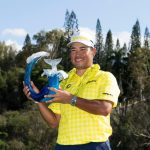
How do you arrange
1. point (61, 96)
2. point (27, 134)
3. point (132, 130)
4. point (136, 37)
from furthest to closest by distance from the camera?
point (136, 37)
point (27, 134)
point (132, 130)
point (61, 96)

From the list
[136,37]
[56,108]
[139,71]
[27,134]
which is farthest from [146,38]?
[56,108]

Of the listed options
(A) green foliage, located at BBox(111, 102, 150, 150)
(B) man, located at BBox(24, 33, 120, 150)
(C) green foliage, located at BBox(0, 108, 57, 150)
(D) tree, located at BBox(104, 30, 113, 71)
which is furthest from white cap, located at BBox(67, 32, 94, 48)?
(D) tree, located at BBox(104, 30, 113, 71)

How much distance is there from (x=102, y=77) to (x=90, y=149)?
1.64 feet

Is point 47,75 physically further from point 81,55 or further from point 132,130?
point 132,130

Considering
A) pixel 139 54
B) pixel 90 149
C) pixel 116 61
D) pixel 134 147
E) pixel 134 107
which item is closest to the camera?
pixel 90 149

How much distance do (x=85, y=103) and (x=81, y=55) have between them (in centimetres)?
40

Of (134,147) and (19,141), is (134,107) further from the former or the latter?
(19,141)

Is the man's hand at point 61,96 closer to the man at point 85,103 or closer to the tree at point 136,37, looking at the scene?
the man at point 85,103

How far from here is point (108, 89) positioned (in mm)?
3512

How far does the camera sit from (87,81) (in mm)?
3637

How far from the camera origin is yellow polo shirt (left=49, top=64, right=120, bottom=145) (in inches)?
138

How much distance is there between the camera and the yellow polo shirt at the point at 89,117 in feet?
11.5

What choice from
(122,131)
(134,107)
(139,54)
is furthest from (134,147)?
(139,54)

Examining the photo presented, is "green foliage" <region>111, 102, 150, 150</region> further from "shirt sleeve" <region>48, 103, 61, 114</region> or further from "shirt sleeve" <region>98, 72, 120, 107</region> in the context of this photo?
"shirt sleeve" <region>98, 72, 120, 107</region>
